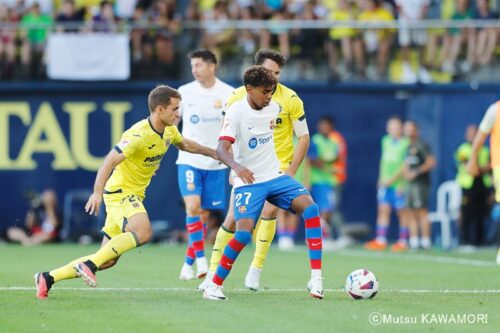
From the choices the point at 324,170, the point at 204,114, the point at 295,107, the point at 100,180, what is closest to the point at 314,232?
the point at 295,107

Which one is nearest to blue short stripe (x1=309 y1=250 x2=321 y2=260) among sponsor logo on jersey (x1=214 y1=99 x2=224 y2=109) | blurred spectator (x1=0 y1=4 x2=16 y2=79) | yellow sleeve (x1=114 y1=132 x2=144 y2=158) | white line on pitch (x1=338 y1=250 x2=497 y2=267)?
yellow sleeve (x1=114 y1=132 x2=144 y2=158)

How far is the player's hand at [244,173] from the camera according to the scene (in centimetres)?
1101

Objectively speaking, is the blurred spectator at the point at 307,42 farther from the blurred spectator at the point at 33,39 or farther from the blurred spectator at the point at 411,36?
the blurred spectator at the point at 33,39

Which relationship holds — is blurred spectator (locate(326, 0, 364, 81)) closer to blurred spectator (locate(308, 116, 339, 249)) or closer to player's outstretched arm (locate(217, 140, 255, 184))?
blurred spectator (locate(308, 116, 339, 249))

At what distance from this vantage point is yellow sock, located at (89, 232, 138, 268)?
11.1 meters

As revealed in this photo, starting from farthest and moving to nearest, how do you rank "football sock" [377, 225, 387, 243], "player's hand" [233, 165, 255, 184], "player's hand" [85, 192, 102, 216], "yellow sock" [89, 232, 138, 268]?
1. "football sock" [377, 225, 387, 243]
2. "yellow sock" [89, 232, 138, 268]
3. "player's hand" [233, 165, 255, 184]
4. "player's hand" [85, 192, 102, 216]

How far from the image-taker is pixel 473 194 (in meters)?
22.9

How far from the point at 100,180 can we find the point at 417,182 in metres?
12.2

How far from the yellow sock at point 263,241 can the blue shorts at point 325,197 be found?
10.8 metres

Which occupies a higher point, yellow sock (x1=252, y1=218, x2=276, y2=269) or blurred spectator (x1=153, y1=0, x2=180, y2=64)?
blurred spectator (x1=153, y1=0, x2=180, y2=64)

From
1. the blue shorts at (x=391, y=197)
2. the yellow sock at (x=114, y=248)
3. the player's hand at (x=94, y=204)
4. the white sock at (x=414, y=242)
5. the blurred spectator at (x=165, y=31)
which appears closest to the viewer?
the player's hand at (x=94, y=204)

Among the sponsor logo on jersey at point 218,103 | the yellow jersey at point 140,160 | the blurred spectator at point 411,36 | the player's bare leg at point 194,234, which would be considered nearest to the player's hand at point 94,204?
the yellow jersey at point 140,160

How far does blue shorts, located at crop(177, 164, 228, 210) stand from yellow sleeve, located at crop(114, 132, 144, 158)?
2947mm

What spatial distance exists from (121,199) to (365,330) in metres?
3.56
